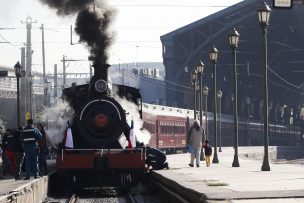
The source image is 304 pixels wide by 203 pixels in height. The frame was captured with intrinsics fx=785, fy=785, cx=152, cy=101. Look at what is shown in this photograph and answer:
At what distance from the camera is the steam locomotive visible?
22.0 metres

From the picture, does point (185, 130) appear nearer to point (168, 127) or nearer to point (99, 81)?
point (168, 127)

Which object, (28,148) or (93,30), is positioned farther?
(93,30)

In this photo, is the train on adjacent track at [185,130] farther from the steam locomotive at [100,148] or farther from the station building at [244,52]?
the steam locomotive at [100,148]

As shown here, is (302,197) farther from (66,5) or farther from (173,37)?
(173,37)

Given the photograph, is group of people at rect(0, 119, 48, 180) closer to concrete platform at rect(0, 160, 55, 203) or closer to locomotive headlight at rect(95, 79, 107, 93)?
concrete platform at rect(0, 160, 55, 203)

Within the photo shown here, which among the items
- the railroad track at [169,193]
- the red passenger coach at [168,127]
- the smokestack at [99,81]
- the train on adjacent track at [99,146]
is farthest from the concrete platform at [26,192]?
the red passenger coach at [168,127]

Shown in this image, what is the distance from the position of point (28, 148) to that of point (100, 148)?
2.20 metres

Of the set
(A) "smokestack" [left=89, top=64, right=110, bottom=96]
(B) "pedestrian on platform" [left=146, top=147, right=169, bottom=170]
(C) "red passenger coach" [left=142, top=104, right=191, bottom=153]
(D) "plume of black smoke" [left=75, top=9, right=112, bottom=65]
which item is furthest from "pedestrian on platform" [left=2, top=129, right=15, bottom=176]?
(C) "red passenger coach" [left=142, top=104, right=191, bottom=153]

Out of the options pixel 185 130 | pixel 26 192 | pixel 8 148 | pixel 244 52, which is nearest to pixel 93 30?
pixel 8 148

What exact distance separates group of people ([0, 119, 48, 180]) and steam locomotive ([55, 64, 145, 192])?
1.19 metres

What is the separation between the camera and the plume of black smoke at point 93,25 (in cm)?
2538

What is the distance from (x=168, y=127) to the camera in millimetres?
53375

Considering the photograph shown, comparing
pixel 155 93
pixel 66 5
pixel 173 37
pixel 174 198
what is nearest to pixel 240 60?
pixel 173 37

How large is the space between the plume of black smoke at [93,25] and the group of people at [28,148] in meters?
3.07
